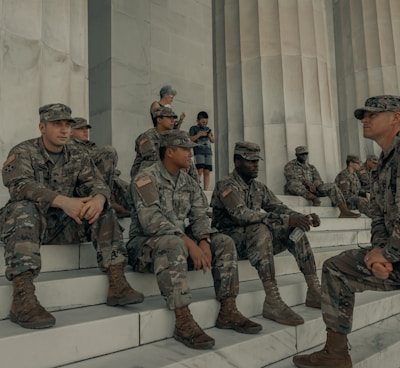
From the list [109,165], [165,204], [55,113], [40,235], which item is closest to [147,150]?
[109,165]

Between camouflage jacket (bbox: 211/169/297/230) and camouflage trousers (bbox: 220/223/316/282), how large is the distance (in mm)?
95

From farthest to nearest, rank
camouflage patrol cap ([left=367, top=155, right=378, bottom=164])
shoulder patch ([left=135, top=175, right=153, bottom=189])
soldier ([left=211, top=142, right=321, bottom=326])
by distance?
1. camouflage patrol cap ([left=367, top=155, right=378, bottom=164])
2. soldier ([left=211, top=142, right=321, bottom=326])
3. shoulder patch ([left=135, top=175, right=153, bottom=189])

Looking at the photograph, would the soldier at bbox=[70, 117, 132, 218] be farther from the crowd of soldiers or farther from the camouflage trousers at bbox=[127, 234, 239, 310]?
the camouflage trousers at bbox=[127, 234, 239, 310]

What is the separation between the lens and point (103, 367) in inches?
96.0

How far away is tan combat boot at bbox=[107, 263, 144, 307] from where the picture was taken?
9.93 feet

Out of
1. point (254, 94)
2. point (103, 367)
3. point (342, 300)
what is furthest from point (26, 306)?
point (254, 94)

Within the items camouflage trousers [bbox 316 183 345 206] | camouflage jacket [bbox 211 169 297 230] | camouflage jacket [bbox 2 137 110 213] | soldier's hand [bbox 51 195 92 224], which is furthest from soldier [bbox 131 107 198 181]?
camouflage trousers [bbox 316 183 345 206]

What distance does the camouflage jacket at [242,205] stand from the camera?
4016 millimetres

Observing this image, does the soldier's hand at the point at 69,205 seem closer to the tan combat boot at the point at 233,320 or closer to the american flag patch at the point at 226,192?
the tan combat boot at the point at 233,320

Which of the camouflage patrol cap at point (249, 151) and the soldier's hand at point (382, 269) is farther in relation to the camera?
the camouflage patrol cap at point (249, 151)

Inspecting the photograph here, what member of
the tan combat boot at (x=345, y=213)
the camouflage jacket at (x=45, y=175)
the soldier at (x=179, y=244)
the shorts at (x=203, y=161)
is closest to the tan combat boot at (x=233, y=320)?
the soldier at (x=179, y=244)

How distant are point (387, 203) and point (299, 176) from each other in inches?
222

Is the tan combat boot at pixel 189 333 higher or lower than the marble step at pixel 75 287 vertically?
lower

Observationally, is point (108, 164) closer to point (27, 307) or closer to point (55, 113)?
point (55, 113)
